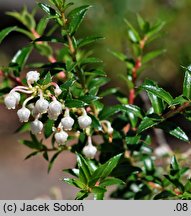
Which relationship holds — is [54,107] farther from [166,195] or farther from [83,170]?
[166,195]

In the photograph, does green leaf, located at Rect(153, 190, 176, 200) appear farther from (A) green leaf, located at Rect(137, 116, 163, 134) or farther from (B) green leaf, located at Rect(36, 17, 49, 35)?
(B) green leaf, located at Rect(36, 17, 49, 35)

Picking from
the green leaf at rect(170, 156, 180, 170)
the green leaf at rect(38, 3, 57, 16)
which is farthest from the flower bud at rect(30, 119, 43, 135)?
the green leaf at rect(170, 156, 180, 170)

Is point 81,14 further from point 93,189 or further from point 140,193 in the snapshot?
point 140,193

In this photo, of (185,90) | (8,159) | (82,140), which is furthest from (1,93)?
(8,159)

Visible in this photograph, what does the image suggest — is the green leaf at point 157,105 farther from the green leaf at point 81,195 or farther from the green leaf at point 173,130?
the green leaf at point 81,195

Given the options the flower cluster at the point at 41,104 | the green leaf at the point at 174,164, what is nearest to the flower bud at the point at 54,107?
the flower cluster at the point at 41,104
